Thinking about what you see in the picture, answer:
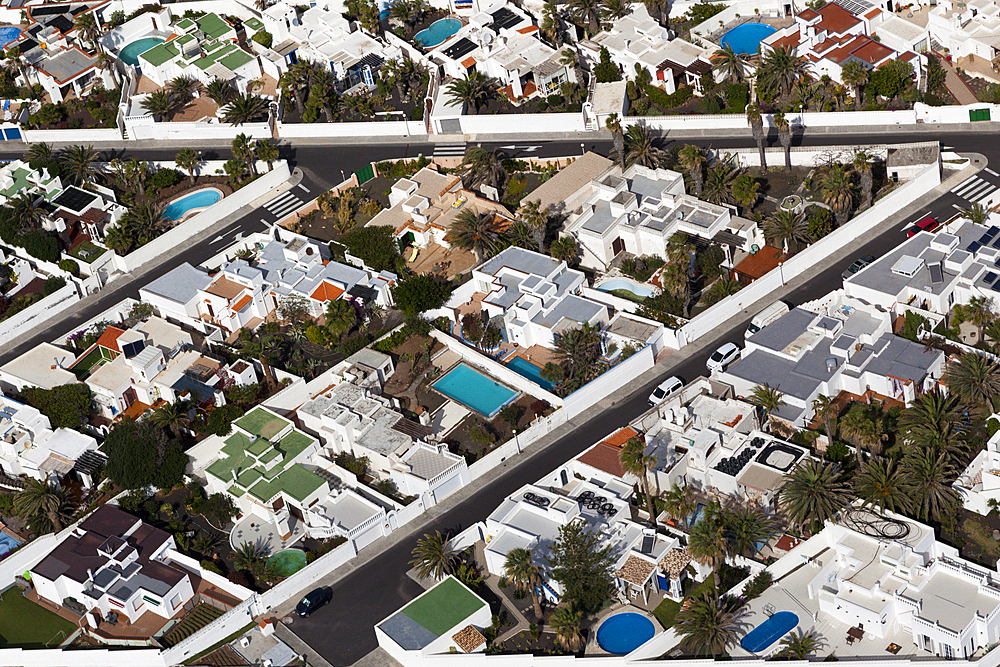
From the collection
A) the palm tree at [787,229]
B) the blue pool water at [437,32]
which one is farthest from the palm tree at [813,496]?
the blue pool water at [437,32]

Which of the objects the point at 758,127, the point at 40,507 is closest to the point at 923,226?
the point at 758,127

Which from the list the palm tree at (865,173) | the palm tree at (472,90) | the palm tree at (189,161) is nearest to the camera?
the palm tree at (865,173)

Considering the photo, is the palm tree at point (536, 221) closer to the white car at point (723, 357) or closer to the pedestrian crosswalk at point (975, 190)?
the white car at point (723, 357)

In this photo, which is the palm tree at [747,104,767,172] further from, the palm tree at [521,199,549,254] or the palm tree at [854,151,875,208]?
the palm tree at [521,199,549,254]

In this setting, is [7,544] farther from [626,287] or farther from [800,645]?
[800,645]

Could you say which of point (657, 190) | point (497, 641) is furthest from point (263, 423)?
point (657, 190)

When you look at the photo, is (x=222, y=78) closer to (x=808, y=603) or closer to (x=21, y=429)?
(x=21, y=429)
